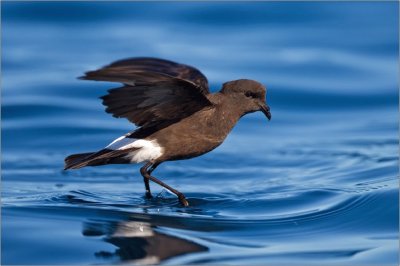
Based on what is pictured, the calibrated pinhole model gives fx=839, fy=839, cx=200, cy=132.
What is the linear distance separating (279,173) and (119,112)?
8.02 ft

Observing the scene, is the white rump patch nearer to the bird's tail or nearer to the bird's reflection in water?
the bird's tail

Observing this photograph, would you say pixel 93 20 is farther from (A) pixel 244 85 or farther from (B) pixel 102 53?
(A) pixel 244 85

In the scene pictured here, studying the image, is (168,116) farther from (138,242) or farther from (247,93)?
(138,242)

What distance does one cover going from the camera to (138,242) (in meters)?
5.35

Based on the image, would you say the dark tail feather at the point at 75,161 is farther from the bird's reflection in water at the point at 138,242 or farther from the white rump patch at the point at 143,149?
the bird's reflection in water at the point at 138,242

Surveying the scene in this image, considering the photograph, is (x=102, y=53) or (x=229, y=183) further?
(x=102, y=53)

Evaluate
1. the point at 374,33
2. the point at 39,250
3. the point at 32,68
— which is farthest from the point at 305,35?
the point at 39,250

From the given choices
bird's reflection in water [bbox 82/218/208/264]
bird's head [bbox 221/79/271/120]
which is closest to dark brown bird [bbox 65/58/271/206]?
bird's head [bbox 221/79/271/120]

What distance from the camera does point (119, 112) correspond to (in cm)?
618

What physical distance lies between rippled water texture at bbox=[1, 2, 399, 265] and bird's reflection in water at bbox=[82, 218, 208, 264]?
1cm

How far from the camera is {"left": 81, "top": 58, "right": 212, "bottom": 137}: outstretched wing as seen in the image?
18.6 feet

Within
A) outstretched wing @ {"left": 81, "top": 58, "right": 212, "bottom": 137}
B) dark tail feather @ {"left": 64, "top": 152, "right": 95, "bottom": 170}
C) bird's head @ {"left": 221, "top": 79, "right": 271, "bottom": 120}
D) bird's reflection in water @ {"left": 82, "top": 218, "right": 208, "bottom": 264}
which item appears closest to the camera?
bird's reflection in water @ {"left": 82, "top": 218, "right": 208, "bottom": 264}

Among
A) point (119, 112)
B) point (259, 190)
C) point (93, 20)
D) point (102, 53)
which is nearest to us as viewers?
point (119, 112)

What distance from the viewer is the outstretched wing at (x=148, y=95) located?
5664mm
